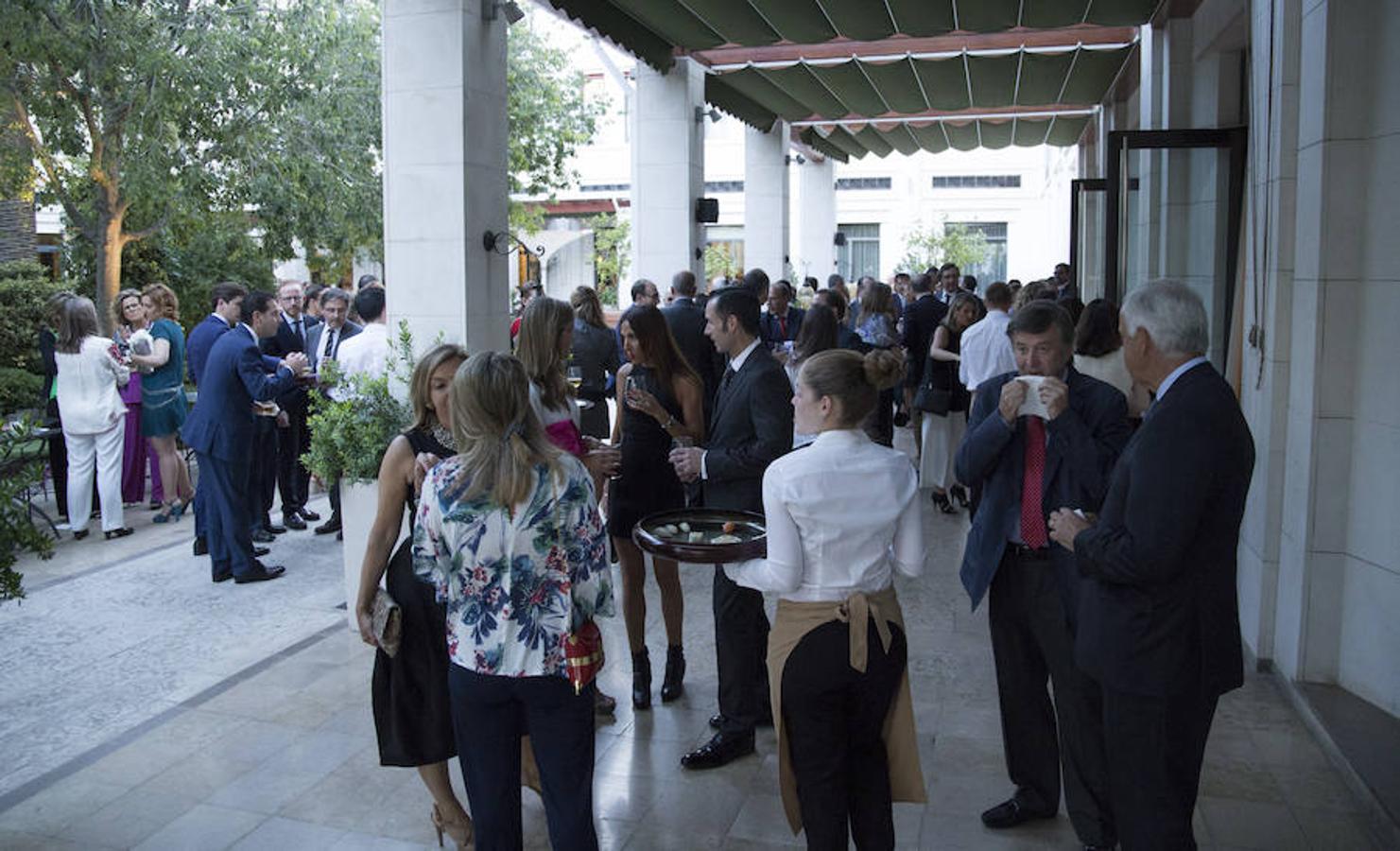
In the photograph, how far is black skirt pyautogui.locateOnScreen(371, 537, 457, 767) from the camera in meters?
3.57

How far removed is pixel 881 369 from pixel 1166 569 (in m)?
0.87

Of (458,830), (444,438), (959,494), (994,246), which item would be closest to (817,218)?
(959,494)

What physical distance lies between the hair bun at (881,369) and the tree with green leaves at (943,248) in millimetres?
38344

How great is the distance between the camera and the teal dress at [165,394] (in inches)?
356

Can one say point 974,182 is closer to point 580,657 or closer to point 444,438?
point 444,438

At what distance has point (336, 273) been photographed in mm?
24250

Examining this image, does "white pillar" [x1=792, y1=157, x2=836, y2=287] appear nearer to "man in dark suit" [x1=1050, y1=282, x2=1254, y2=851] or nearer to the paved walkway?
the paved walkway

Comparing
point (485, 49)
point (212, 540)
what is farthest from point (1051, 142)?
point (212, 540)

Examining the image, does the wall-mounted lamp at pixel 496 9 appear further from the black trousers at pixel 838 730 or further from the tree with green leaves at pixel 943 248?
→ the tree with green leaves at pixel 943 248

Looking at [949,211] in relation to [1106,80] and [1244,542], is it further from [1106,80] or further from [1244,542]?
[1244,542]

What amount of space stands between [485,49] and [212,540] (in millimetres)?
3597

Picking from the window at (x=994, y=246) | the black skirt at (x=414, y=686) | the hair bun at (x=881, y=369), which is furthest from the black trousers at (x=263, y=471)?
the window at (x=994, y=246)

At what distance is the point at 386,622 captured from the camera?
3.46 metres

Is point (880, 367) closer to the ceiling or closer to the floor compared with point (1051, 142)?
closer to the floor
